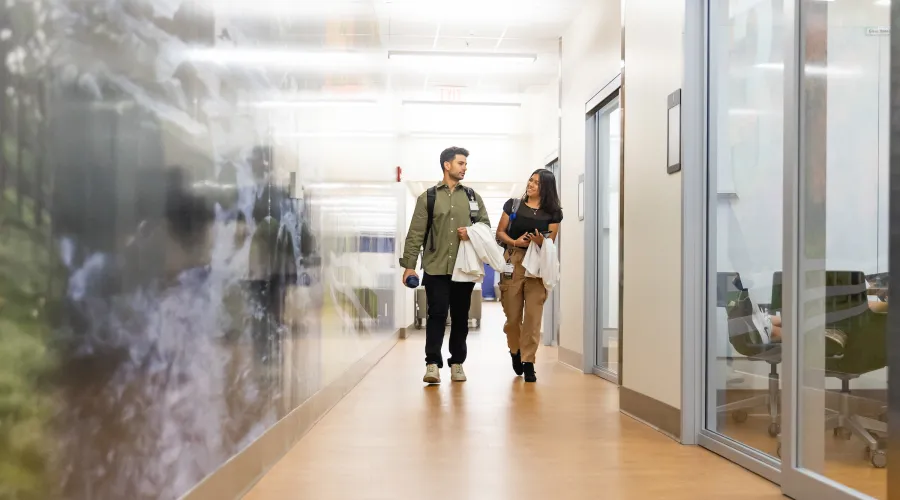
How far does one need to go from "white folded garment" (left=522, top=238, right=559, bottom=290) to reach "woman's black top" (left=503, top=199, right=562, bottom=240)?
0.16m

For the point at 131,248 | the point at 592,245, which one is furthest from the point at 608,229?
the point at 131,248

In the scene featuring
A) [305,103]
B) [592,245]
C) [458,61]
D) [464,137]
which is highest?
[458,61]

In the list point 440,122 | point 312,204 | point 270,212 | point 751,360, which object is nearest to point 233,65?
point 270,212

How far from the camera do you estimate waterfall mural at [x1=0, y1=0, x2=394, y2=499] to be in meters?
1.51

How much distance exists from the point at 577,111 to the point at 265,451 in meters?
5.25

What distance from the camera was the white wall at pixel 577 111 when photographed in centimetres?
671

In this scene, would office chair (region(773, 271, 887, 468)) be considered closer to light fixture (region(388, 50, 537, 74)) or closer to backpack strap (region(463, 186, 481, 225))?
backpack strap (region(463, 186, 481, 225))

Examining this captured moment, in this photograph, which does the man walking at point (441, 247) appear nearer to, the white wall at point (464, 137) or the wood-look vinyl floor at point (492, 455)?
the wood-look vinyl floor at point (492, 455)

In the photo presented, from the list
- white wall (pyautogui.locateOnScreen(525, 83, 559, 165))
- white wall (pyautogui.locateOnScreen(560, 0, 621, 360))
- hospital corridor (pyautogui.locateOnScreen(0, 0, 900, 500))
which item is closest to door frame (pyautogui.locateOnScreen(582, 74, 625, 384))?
white wall (pyautogui.locateOnScreen(560, 0, 621, 360))

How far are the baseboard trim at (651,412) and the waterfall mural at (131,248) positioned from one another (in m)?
1.94

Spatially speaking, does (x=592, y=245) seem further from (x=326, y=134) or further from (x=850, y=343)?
(x=850, y=343)

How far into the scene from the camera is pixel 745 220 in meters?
3.59

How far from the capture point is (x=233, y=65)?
2.81 metres

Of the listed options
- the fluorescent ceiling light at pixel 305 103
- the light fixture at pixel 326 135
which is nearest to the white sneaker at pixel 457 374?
the light fixture at pixel 326 135
